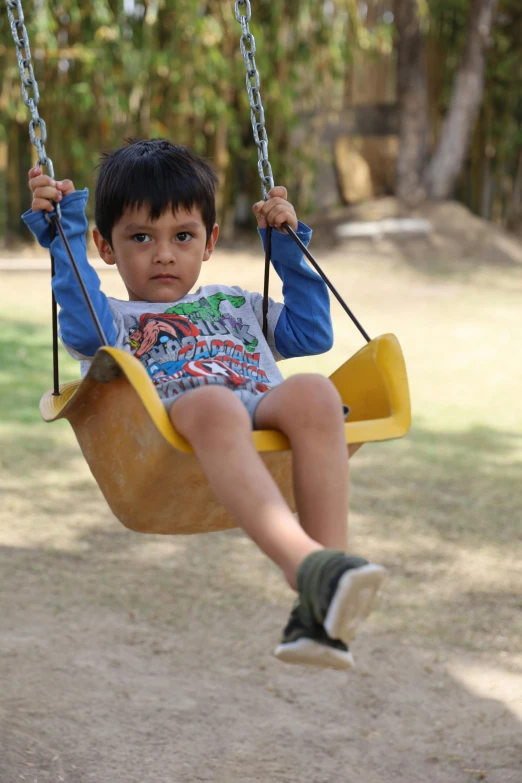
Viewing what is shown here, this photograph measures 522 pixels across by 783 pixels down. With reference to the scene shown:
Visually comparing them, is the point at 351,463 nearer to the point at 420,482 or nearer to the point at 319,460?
the point at 420,482

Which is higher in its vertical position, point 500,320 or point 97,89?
point 97,89

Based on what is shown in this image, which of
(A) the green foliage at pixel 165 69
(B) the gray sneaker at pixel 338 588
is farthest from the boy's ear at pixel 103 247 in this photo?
(A) the green foliage at pixel 165 69

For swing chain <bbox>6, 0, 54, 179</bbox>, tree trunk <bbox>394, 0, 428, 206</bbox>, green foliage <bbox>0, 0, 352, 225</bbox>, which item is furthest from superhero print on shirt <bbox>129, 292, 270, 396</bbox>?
tree trunk <bbox>394, 0, 428, 206</bbox>

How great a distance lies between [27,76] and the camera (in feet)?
6.74

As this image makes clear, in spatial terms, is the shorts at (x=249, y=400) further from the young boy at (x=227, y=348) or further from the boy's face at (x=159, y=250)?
the boy's face at (x=159, y=250)

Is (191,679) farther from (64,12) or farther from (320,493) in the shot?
(64,12)

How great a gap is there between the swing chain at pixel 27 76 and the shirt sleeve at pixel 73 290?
0.32 feet

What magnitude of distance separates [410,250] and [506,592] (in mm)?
6509

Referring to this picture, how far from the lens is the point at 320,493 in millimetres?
1690

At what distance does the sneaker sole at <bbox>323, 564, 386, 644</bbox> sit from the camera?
1.44 metres

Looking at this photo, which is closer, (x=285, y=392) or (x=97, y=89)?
(x=285, y=392)

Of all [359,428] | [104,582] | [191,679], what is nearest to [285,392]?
[359,428]

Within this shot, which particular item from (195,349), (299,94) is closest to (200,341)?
(195,349)

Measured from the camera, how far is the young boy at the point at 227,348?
59.9 inches
